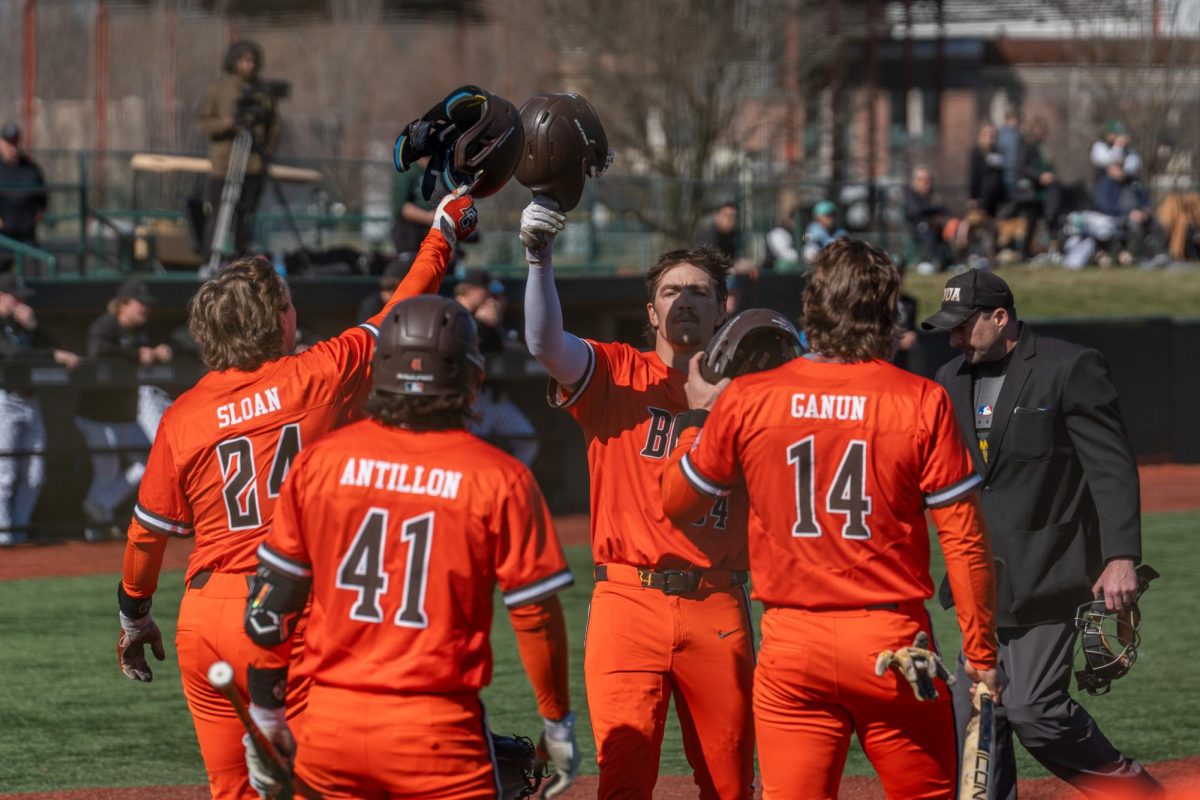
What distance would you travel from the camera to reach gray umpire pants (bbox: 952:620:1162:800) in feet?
18.4

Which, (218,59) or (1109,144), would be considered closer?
(1109,144)

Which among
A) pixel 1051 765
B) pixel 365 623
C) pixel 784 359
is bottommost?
pixel 1051 765

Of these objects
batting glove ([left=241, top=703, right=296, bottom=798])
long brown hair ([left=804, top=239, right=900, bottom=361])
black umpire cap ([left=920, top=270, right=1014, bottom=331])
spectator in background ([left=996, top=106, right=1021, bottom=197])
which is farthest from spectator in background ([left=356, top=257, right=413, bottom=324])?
spectator in background ([left=996, top=106, right=1021, bottom=197])

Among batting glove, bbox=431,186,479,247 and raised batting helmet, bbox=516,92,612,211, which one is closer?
raised batting helmet, bbox=516,92,612,211

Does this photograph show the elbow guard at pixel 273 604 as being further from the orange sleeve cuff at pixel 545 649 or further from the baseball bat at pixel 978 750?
the baseball bat at pixel 978 750

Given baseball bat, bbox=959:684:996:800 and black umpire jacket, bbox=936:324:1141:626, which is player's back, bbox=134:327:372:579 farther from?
black umpire jacket, bbox=936:324:1141:626

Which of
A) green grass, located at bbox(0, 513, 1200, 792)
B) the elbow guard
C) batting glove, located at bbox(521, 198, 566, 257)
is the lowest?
green grass, located at bbox(0, 513, 1200, 792)

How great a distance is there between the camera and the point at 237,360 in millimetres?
4949

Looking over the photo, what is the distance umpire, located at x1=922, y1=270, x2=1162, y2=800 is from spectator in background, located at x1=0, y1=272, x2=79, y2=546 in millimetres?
9120

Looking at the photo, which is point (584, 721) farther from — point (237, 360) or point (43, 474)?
point (43, 474)

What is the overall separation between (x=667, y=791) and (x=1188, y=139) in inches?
1135

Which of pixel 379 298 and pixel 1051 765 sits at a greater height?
pixel 379 298

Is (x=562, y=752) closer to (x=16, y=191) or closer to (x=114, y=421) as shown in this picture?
(x=114, y=421)

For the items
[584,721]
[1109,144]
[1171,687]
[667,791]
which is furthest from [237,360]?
[1109,144]
